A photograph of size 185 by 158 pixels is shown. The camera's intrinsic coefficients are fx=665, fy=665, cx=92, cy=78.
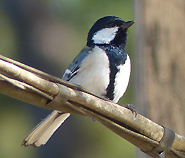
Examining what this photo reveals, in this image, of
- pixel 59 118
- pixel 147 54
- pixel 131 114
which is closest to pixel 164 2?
pixel 147 54

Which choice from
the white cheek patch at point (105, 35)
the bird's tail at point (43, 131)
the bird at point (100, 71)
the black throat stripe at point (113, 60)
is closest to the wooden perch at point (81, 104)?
the bird's tail at point (43, 131)

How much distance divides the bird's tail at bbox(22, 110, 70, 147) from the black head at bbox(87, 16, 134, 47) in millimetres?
608

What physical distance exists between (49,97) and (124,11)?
578 cm

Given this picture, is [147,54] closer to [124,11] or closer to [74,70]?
[74,70]

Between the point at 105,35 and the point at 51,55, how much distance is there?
364 cm

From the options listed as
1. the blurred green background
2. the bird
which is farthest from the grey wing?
the blurred green background

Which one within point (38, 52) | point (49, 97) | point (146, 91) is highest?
point (49, 97)

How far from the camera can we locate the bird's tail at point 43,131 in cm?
361

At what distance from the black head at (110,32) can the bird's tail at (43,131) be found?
608 mm

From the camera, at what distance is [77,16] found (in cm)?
874

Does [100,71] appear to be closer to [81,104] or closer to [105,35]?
[105,35]

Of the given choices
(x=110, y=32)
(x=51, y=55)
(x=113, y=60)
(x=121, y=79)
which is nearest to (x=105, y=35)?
(x=110, y=32)

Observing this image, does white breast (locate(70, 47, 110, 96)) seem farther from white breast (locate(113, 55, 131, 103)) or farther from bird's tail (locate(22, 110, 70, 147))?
bird's tail (locate(22, 110, 70, 147))

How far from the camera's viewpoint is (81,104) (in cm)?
286
